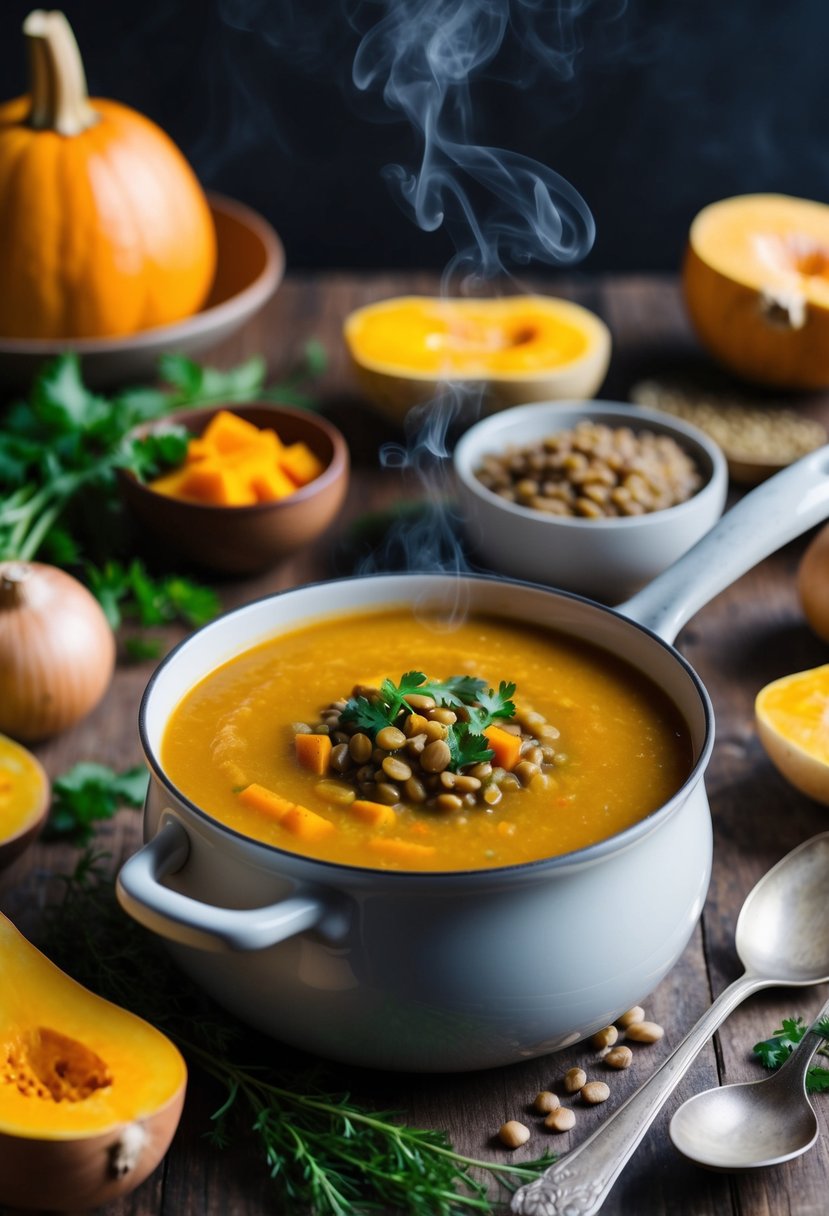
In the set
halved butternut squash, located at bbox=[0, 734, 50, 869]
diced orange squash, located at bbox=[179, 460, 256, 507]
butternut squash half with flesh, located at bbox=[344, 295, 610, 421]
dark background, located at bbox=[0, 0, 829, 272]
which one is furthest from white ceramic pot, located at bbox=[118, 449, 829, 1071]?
dark background, located at bbox=[0, 0, 829, 272]

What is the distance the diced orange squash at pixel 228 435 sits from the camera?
112 inches

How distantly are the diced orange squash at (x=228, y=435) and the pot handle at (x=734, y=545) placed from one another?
3.26ft

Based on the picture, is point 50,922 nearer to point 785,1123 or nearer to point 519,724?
point 519,724

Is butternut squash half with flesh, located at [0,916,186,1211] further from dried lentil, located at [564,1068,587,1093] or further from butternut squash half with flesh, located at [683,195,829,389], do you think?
butternut squash half with flesh, located at [683,195,829,389]

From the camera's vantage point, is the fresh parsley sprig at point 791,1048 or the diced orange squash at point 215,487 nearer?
the fresh parsley sprig at point 791,1048

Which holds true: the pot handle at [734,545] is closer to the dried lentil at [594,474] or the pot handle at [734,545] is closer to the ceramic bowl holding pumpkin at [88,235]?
the dried lentil at [594,474]

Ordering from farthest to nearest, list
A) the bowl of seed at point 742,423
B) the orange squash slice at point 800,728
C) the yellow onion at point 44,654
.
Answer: the bowl of seed at point 742,423, the yellow onion at point 44,654, the orange squash slice at point 800,728

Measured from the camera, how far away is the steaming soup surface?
163 centimetres

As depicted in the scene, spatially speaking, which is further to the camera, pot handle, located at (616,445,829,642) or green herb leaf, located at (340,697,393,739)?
pot handle, located at (616,445,829,642)

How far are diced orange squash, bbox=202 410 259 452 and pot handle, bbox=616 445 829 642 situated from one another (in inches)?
39.2

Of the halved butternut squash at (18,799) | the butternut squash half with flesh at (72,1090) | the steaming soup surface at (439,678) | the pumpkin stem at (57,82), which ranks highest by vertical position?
the pumpkin stem at (57,82)

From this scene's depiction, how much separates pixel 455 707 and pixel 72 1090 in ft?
2.10

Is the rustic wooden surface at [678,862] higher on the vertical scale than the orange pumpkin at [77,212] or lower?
lower

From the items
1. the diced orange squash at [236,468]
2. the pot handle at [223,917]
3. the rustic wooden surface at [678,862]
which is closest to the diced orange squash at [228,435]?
the diced orange squash at [236,468]
